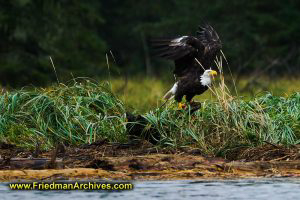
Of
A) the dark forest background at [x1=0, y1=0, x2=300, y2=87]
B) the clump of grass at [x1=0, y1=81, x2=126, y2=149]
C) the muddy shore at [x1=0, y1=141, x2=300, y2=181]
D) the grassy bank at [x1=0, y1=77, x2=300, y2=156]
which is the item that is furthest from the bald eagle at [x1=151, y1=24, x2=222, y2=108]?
the muddy shore at [x1=0, y1=141, x2=300, y2=181]

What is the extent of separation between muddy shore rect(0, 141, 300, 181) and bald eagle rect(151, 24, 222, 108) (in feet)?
8.82

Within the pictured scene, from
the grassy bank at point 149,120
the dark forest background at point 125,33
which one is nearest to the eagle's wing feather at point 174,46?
the dark forest background at point 125,33

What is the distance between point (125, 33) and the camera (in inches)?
1513


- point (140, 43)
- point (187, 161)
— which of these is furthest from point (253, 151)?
point (140, 43)

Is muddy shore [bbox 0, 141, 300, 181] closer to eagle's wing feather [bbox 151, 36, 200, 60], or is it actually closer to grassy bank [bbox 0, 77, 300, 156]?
grassy bank [bbox 0, 77, 300, 156]

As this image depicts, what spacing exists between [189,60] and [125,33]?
86.2 feet

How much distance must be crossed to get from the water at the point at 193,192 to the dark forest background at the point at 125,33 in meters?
2.73

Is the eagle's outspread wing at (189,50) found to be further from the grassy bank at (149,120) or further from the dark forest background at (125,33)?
the grassy bank at (149,120)

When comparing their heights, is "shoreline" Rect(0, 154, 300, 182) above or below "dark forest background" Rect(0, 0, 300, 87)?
below

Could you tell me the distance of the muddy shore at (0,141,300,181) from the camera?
27.8 ft

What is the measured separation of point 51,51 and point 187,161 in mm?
13047

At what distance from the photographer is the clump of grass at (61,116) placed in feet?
33.1

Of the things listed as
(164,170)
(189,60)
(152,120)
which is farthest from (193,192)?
(189,60)

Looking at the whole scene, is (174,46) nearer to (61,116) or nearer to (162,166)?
(61,116)
